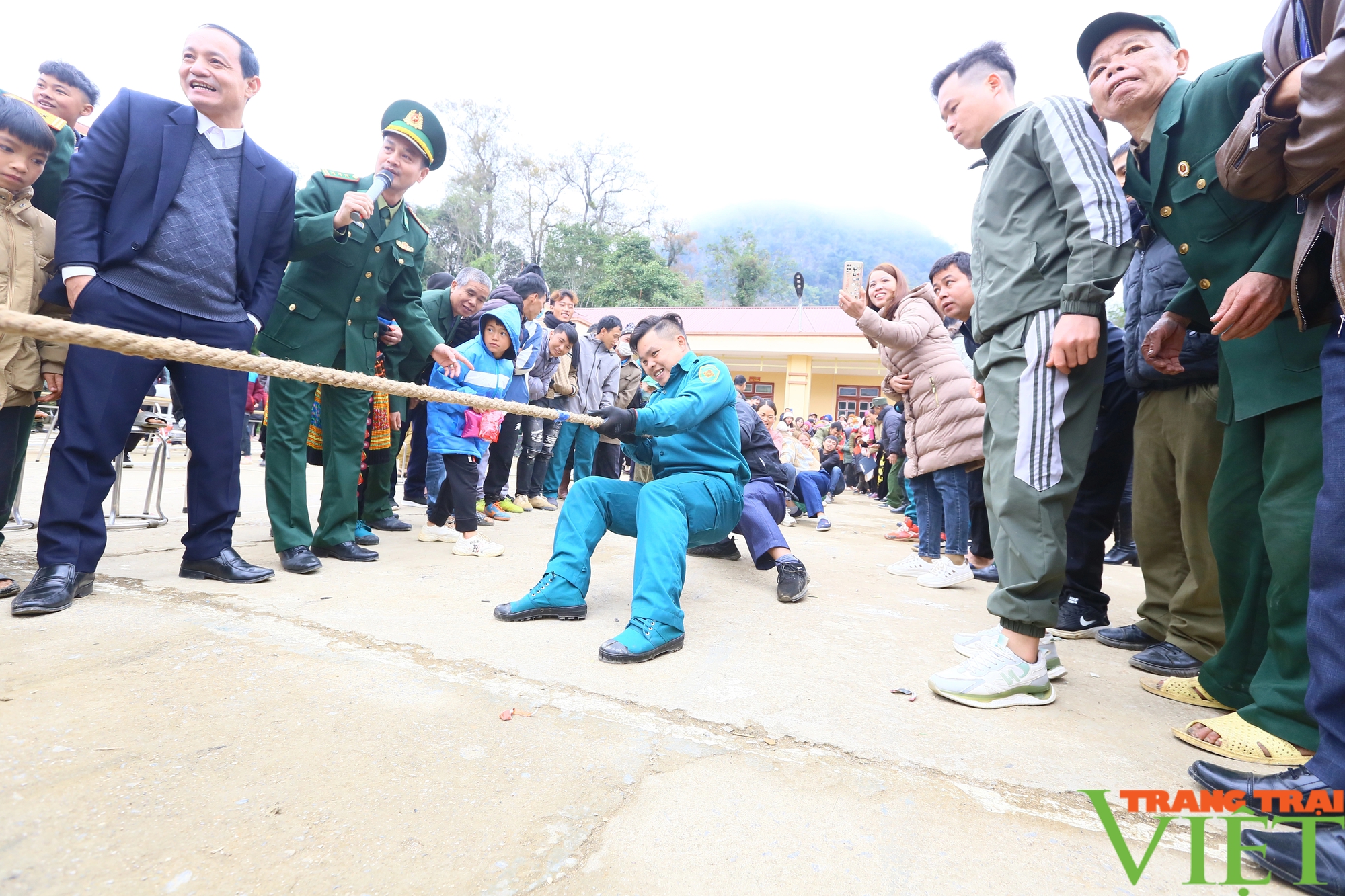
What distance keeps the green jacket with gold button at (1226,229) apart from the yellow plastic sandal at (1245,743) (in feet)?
2.36

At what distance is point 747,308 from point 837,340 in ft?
20.9

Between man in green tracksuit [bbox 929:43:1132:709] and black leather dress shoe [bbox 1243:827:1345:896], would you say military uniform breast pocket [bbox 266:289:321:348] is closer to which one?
man in green tracksuit [bbox 929:43:1132:709]

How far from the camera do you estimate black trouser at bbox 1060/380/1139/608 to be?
276cm

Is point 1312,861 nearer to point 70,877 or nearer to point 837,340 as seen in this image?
point 70,877

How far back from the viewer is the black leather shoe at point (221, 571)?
106 inches

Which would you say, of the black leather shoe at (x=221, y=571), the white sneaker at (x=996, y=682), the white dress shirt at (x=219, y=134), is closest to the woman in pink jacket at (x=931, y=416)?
the white sneaker at (x=996, y=682)

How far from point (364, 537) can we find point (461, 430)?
2.57 ft

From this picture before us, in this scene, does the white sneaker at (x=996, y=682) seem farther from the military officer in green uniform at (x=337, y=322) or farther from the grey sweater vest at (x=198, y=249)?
the grey sweater vest at (x=198, y=249)

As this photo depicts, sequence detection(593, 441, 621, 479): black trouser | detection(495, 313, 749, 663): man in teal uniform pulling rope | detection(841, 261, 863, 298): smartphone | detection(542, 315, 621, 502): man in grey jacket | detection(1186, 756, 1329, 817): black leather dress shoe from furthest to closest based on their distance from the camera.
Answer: detection(593, 441, 621, 479): black trouser
detection(542, 315, 621, 502): man in grey jacket
detection(841, 261, 863, 298): smartphone
detection(495, 313, 749, 663): man in teal uniform pulling rope
detection(1186, 756, 1329, 817): black leather dress shoe

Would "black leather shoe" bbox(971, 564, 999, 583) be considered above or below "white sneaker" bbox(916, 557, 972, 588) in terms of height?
below

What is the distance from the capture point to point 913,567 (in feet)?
12.9

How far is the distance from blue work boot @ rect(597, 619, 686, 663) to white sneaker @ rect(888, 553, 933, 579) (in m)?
2.12

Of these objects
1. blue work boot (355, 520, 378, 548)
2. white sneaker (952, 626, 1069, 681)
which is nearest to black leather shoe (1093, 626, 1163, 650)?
white sneaker (952, 626, 1069, 681)

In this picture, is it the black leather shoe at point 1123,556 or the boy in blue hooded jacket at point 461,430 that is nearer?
the boy in blue hooded jacket at point 461,430
